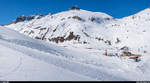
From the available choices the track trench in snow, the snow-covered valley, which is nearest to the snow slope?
the snow-covered valley

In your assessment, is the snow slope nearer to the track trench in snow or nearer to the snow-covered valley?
the snow-covered valley

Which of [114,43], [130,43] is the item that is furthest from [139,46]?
[114,43]

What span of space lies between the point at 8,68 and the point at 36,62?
1.26 m

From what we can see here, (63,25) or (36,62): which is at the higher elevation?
(63,25)

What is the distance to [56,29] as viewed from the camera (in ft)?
332

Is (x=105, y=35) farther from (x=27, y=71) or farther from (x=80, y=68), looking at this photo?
(x=27, y=71)

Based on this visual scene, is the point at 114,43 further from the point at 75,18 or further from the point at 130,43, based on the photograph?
the point at 75,18

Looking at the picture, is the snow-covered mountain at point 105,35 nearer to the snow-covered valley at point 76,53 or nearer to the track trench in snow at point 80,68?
the snow-covered valley at point 76,53

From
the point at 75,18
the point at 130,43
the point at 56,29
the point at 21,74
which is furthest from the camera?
the point at 75,18

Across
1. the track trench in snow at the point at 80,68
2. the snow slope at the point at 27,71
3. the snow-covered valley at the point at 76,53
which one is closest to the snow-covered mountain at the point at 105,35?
the snow-covered valley at the point at 76,53

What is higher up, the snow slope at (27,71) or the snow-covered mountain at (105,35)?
the snow-covered mountain at (105,35)

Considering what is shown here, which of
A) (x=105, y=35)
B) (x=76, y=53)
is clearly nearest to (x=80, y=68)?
(x=76, y=53)

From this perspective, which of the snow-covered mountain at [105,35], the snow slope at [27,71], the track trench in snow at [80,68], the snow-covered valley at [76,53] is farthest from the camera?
the snow-covered mountain at [105,35]

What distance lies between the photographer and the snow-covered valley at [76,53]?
5.64 m
